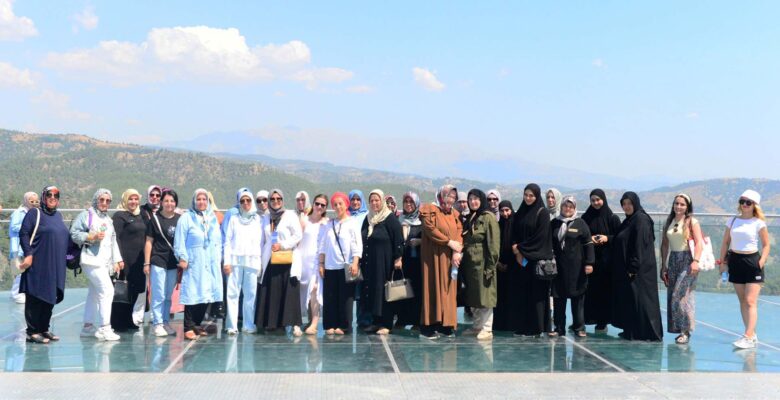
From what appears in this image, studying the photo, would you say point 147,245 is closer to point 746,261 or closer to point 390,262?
point 390,262

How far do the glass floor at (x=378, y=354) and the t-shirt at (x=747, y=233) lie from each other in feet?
3.36

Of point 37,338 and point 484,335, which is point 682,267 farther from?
point 37,338

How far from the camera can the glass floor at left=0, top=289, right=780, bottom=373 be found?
6566mm

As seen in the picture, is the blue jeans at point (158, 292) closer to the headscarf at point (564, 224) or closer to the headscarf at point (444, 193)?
the headscarf at point (444, 193)

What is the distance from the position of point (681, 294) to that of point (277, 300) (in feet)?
13.9

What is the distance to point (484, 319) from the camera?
8055 mm

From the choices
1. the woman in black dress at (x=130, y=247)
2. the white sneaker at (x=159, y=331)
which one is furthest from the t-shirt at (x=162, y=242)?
the white sneaker at (x=159, y=331)

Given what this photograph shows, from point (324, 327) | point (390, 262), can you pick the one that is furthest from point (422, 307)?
point (324, 327)

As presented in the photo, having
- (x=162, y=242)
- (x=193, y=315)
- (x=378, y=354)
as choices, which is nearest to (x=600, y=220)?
(x=378, y=354)

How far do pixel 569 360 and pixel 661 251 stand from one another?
204 centimetres

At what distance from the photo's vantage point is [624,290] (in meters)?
8.08

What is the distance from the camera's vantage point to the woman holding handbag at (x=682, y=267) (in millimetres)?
7797

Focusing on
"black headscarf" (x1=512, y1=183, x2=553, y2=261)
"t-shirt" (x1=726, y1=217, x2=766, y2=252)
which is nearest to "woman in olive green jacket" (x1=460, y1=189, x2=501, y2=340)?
"black headscarf" (x1=512, y1=183, x2=553, y2=261)

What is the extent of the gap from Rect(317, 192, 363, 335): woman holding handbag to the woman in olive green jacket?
1.16m
